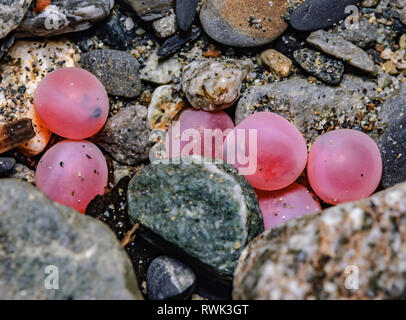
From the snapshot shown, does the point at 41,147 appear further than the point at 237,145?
Yes

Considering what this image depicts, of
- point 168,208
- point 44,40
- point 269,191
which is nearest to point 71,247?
point 168,208

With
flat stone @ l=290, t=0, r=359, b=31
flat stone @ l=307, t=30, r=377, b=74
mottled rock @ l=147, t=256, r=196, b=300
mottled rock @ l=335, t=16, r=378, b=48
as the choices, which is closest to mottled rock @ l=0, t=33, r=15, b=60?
mottled rock @ l=147, t=256, r=196, b=300

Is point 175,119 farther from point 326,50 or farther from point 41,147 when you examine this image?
point 326,50

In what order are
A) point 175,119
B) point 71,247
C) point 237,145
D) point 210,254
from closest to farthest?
point 71,247 → point 210,254 → point 237,145 → point 175,119

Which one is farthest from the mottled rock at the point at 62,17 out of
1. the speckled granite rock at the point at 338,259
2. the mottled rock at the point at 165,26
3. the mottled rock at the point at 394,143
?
the mottled rock at the point at 394,143

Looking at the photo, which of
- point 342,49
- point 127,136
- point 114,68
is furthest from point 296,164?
point 114,68

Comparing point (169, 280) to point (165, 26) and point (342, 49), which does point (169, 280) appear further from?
point (342, 49)

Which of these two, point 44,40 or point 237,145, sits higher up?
point 44,40

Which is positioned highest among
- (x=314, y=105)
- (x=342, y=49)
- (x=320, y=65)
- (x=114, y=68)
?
(x=342, y=49)
